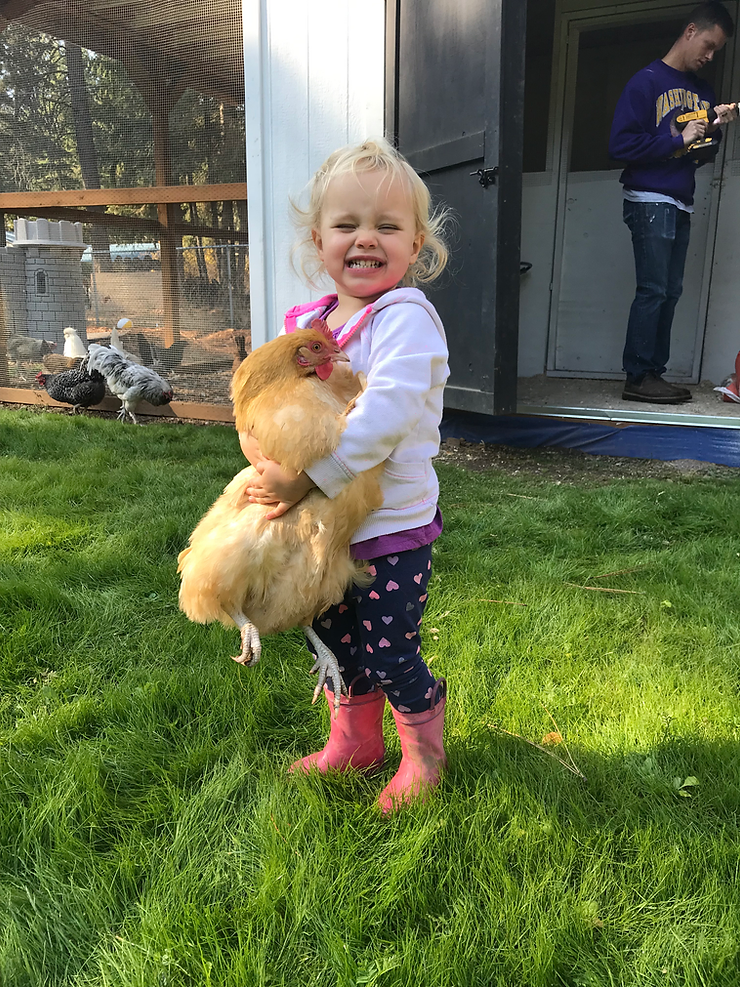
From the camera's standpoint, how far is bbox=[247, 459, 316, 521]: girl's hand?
1.30 meters

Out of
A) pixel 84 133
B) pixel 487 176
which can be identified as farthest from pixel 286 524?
pixel 84 133

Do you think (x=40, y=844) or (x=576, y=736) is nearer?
(x=40, y=844)

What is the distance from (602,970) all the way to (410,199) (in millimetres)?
1536

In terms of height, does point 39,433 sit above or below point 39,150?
below

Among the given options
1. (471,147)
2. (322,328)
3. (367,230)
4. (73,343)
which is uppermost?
(471,147)

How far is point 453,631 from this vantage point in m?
2.30

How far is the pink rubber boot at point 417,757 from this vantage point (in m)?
1.57

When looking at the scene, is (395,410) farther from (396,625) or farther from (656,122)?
(656,122)

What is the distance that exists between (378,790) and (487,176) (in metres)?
3.37

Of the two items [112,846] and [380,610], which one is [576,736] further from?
[112,846]

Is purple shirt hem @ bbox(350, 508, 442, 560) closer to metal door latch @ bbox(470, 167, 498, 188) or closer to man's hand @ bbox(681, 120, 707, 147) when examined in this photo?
metal door latch @ bbox(470, 167, 498, 188)

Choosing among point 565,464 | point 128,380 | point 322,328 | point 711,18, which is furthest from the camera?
point 128,380

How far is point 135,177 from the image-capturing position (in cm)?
554

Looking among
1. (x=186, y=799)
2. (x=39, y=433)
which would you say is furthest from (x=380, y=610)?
(x=39, y=433)
